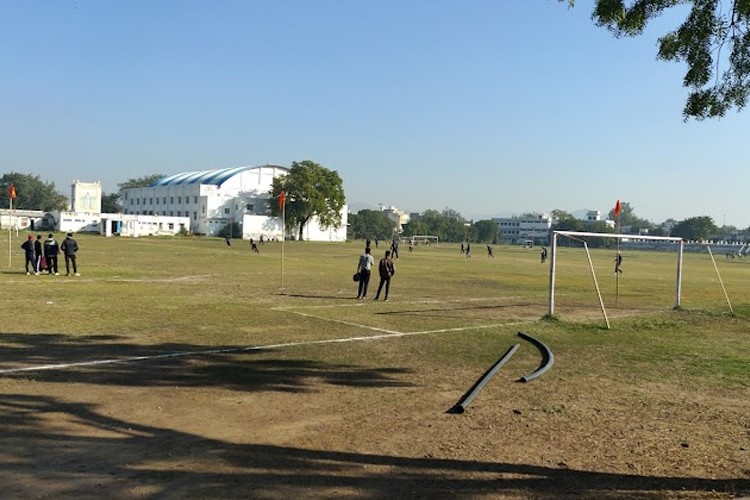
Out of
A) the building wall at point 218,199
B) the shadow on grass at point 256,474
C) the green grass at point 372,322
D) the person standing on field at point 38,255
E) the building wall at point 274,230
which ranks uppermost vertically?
the building wall at point 218,199

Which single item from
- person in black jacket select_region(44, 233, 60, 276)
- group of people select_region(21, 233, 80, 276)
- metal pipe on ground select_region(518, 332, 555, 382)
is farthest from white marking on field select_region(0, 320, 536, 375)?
person in black jacket select_region(44, 233, 60, 276)

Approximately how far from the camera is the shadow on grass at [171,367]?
870 cm

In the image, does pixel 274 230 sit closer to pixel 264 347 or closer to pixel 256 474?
pixel 264 347

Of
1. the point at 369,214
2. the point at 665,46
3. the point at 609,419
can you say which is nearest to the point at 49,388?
the point at 609,419

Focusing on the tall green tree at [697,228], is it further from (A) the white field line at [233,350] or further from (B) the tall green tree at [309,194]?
(A) the white field line at [233,350]

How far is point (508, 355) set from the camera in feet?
36.4

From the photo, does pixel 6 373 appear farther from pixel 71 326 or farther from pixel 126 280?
pixel 126 280

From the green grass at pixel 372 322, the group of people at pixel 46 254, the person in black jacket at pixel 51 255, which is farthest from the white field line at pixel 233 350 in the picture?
the person in black jacket at pixel 51 255

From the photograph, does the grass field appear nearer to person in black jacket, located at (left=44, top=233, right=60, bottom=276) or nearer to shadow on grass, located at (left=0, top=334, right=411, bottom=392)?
shadow on grass, located at (left=0, top=334, right=411, bottom=392)

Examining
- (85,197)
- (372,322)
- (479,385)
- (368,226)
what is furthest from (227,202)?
(479,385)

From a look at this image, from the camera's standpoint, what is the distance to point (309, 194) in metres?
108

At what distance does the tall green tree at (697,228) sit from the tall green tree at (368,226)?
84.1m

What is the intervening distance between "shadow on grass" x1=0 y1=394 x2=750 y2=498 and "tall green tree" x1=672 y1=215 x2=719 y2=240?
189 meters

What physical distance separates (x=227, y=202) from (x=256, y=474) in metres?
112
